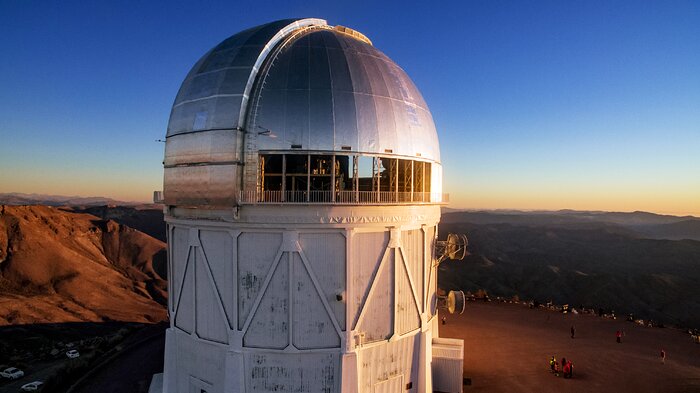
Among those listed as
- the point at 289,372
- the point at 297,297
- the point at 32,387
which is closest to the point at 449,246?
the point at 297,297

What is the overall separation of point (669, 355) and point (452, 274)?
56.9 metres

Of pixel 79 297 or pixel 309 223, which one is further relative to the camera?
pixel 79 297

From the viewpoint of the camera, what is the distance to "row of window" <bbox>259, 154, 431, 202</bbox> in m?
18.2

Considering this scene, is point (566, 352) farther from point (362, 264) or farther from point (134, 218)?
point (134, 218)

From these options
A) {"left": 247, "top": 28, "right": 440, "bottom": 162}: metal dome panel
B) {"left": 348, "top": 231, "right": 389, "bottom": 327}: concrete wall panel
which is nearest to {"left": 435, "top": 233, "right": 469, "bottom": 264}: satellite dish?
{"left": 247, "top": 28, "right": 440, "bottom": 162}: metal dome panel

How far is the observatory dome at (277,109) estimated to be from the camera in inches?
709

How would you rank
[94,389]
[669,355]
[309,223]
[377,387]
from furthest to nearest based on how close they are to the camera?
[669,355] → [94,389] → [377,387] → [309,223]

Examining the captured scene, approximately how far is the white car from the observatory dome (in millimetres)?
27544

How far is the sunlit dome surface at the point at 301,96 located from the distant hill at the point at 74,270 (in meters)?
53.0

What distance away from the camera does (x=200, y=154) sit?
62.2 feet

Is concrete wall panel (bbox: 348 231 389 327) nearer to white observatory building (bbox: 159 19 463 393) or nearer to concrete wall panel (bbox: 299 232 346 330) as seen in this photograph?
white observatory building (bbox: 159 19 463 393)

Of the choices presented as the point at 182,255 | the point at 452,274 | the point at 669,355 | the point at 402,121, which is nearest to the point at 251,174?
the point at 182,255

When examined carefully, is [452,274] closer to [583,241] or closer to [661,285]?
[661,285]

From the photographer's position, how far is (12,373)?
34562mm
